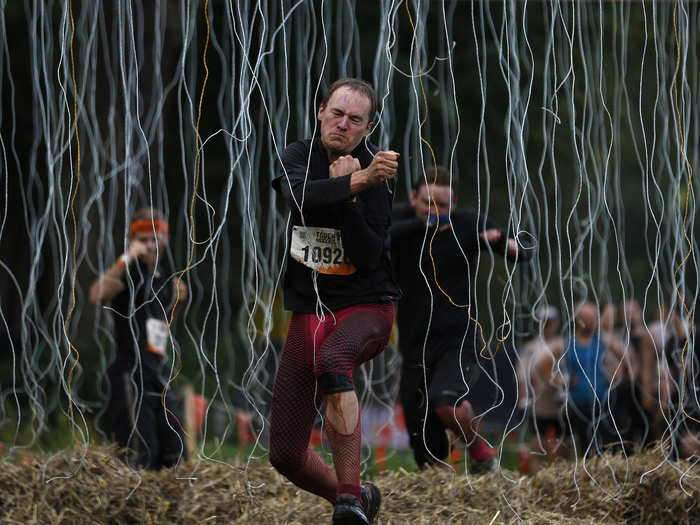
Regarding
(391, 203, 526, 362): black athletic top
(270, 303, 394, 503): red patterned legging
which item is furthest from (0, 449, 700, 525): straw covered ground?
(391, 203, 526, 362): black athletic top

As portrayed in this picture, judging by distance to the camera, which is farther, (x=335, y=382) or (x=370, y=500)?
(x=370, y=500)

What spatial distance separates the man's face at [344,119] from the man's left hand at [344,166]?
0.48 ft

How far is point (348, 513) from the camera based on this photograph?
3117 millimetres

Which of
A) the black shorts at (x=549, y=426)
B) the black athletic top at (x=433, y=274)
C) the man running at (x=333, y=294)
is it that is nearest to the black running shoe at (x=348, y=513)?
the man running at (x=333, y=294)

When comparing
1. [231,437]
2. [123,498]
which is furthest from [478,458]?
[231,437]

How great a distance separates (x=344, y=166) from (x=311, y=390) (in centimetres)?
77

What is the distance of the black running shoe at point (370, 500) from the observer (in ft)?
11.1

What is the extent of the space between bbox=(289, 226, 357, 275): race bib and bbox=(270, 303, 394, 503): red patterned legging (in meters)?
0.14

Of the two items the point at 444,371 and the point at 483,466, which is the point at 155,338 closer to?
the point at 444,371

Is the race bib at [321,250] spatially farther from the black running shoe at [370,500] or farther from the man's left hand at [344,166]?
the black running shoe at [370,500]

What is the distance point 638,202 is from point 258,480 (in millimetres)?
9976

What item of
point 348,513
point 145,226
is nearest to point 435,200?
point 145,226

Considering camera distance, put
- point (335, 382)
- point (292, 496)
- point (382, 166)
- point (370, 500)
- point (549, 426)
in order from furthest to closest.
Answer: point (549, 426) → point (292, 496) → point (370, 500) → point (335, 382) → point (382, 166)

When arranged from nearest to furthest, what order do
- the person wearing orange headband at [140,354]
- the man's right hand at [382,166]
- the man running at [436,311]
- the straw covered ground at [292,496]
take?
the man's right hand at [382,166] → the straw covered ground at [292,496] → the man running at [436,311] → the person wearing orange headband at [140,354]
